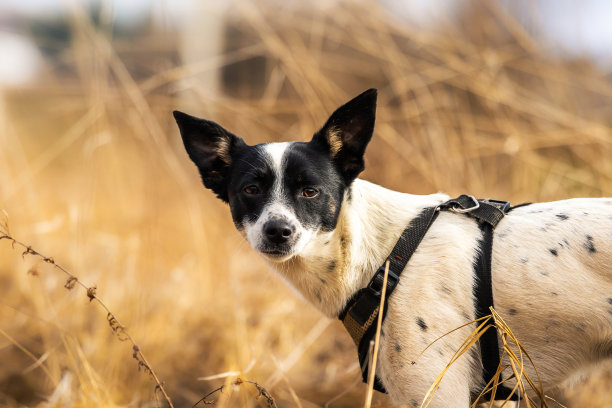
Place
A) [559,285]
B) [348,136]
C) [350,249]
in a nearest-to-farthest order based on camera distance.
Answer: [559,285] < [350,249] < [348,136]

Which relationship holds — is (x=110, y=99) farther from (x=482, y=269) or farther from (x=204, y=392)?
(x=482, y=269)

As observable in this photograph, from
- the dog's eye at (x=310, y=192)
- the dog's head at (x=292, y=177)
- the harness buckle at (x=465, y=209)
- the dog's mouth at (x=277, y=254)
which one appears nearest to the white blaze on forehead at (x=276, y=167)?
the dog's head at (x=292, y=177)

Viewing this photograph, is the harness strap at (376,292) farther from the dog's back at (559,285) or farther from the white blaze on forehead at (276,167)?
the white blaze on forehead at (276,167)

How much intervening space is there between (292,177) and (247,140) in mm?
1475

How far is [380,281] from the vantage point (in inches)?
68.9

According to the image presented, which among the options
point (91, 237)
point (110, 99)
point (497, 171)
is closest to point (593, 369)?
point (497, 171)

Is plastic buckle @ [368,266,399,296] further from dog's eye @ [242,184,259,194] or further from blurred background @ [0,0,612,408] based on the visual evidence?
blurred background @ [0,0,612,408]

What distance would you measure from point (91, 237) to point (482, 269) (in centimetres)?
298

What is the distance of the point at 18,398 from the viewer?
96.8 inches

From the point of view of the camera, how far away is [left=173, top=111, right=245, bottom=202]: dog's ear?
206cm

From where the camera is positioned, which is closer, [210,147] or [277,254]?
[277,254]

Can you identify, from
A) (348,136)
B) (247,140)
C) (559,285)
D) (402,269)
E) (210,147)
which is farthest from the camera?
(247,140)

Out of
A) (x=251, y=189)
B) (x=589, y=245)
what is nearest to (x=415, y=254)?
(x=589, y=245)

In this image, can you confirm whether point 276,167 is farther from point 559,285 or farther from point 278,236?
point 559,285
